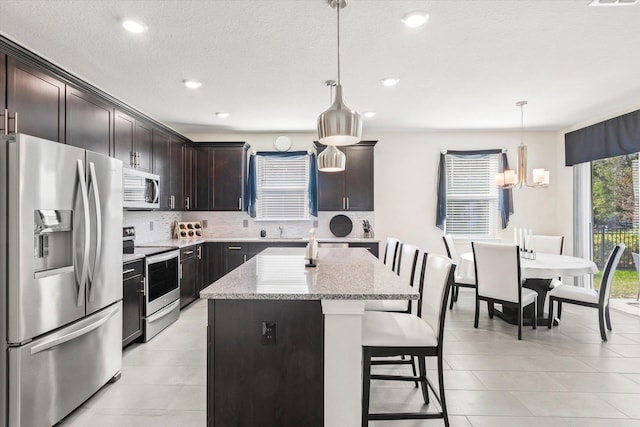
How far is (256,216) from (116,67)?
3047 millimetres

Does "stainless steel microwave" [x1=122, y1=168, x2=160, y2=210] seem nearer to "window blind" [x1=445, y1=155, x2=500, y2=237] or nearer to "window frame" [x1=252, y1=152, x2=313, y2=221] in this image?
"window frame" [x1=252, y1=152, x2=313, y2=221]

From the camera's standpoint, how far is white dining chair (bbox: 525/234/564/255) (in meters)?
4.62

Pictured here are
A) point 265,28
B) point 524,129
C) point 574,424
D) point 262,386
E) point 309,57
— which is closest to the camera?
point 262,386

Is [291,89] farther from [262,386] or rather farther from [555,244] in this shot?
[555,244]

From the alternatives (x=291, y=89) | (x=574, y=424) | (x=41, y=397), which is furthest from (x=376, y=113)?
(x=41, y=397)

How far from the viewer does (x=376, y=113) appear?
14.9 feet

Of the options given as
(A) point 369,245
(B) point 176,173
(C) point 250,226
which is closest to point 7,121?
(B) point 176,173

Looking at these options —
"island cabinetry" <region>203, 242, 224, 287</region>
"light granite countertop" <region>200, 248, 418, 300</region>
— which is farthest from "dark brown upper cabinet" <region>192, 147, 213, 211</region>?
"light granite countertop" <region>200, 248, 418, 300</region>

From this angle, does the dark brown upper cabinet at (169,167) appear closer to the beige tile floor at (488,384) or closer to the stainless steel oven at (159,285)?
the stainless steel oven at (159,285)

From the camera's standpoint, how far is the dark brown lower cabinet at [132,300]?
3027 millimetres

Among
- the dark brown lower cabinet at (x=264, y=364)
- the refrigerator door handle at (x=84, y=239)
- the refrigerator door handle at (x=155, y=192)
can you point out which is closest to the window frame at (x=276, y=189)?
the refrigerator door handle at (x=155, y=192)

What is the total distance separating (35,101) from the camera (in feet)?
7.98

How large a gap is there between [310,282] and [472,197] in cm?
457

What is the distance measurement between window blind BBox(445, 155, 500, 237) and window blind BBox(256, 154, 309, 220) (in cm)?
237
